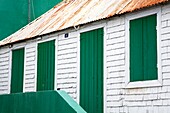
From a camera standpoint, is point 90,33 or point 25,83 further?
point 25,83

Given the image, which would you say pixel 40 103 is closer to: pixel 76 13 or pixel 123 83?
pixel 123 83

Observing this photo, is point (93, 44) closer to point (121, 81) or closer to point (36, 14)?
point (121, 81)

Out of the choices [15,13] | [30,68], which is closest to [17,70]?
[30,68]

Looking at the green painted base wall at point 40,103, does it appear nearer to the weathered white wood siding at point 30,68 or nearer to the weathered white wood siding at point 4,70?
the weathered white wood siding at point 30,68

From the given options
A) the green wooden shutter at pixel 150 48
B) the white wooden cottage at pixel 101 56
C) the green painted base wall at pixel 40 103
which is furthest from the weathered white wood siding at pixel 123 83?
the green painted base wall at pixel 40 103

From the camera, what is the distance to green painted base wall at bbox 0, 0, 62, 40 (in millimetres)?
18406

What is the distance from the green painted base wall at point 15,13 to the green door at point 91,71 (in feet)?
21.5

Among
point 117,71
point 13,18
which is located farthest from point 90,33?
point 13,18

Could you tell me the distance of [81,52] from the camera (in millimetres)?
12812

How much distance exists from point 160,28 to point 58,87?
4.53 metres

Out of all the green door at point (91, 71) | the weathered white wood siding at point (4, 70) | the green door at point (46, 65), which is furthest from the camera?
the weathered white wood siding at point (4, 70)

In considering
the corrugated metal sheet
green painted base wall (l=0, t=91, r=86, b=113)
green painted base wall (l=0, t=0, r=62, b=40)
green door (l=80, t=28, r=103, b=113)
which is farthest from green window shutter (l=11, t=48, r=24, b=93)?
green door (l=80, t=28, r=103, b=113)

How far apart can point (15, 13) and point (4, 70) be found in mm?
3525

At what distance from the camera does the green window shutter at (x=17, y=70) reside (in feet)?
50.4
